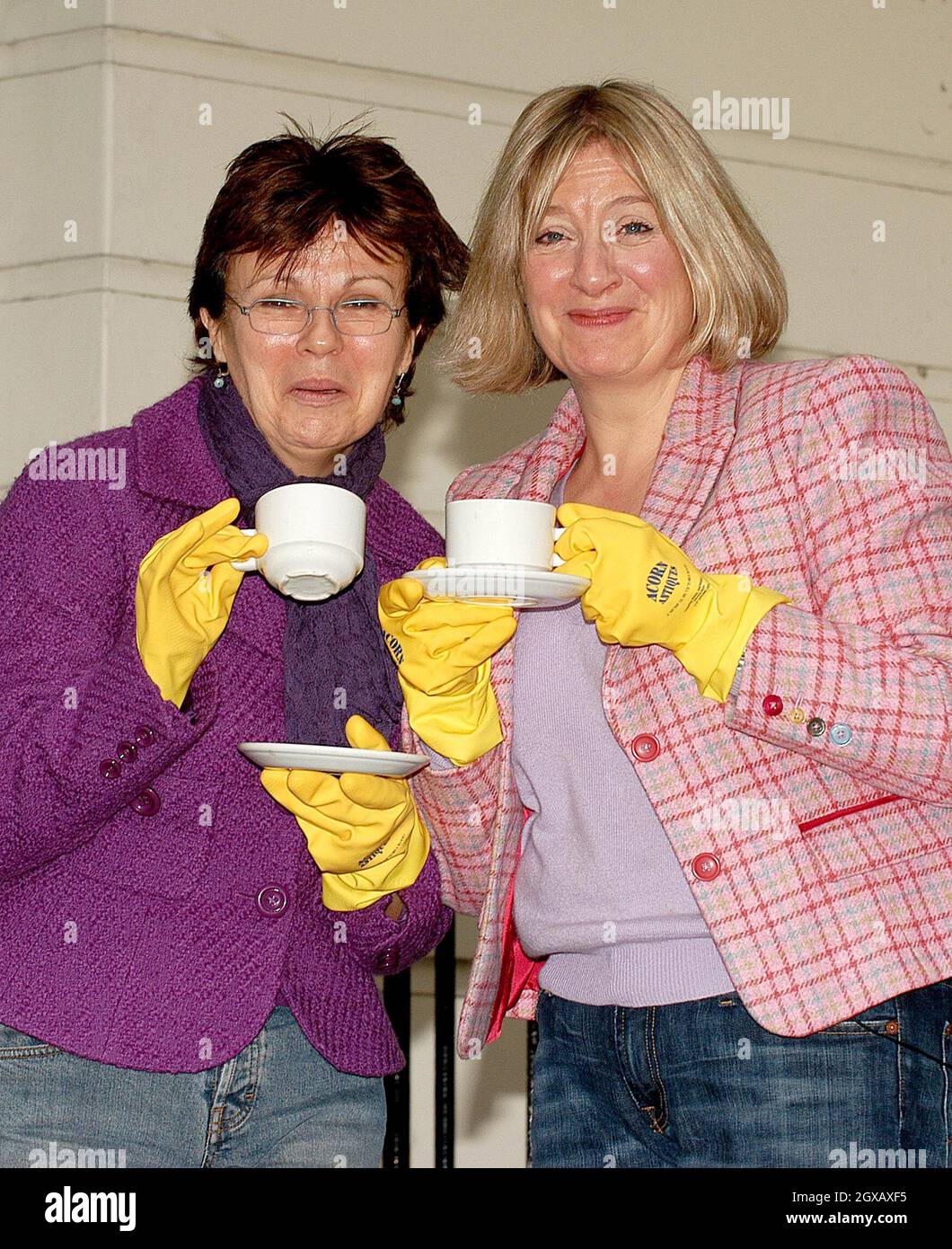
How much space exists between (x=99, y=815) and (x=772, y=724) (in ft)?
1.89

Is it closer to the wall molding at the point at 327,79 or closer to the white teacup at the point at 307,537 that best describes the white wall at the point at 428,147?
the wall molding at the point at 327,79

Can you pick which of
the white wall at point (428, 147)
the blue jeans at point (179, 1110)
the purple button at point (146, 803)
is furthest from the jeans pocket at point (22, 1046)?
the white wall at point (428, 147)

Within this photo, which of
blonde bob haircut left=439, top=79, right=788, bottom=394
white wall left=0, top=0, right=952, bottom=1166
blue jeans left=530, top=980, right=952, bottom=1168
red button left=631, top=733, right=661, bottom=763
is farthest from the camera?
white wall left=0, top=0, right=952, bottom=1166

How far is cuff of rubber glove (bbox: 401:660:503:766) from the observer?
62.9 inches

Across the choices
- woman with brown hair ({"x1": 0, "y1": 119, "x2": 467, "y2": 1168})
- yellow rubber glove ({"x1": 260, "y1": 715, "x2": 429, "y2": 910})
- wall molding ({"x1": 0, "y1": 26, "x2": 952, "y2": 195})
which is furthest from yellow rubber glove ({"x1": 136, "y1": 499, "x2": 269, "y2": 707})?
wall molding ({"x1": 0, "y1": 26, "x2": 952, "y2": 195})

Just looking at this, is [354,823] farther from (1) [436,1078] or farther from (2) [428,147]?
(2) [428,147]

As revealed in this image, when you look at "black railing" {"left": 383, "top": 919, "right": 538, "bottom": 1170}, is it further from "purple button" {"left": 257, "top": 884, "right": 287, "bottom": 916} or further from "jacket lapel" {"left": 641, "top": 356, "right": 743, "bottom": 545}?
"jacket lapel" {"left": 641, "top": 356, "right": 743, "bottom": 545}

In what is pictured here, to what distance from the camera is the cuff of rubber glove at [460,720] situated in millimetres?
1597

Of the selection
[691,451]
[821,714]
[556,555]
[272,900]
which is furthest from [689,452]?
[272,900]

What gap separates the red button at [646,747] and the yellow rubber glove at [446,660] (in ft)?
0.49

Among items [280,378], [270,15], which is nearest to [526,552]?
[280,378]

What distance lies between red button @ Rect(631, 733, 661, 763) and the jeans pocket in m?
0.56

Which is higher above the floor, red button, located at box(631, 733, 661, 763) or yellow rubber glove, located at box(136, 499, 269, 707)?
yellow rubber glove, located at box(136, 499, 269, 707)

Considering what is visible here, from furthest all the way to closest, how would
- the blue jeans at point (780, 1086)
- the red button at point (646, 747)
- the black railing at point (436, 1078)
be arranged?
the black railing at point (436, 1078)
the red button at point (646, 747)
the blue jeans at point (780, 1086)
